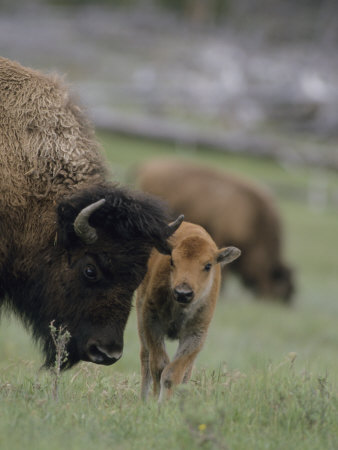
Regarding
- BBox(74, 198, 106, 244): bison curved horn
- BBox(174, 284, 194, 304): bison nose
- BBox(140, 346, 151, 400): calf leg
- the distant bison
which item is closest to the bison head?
BBox(74, 198, 106, 244): bison curved horn

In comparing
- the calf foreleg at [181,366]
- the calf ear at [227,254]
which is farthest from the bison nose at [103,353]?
the calf ear at [227,254]

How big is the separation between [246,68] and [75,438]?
51.6 meters

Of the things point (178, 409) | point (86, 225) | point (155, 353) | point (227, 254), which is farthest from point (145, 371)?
point (178, 409)

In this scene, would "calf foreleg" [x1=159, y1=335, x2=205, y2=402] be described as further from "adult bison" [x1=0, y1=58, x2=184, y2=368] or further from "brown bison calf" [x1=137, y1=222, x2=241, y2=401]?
"adult bison" [x1=0, y1=58, x2=184, y2=368]

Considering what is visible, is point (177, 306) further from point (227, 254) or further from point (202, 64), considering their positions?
point (202, 64)

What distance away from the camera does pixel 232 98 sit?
5028 cm

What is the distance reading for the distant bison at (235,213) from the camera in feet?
54.6

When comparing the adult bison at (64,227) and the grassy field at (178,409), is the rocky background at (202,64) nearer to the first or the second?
the adult bison at (64,227)

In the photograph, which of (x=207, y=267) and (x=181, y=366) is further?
(x=207, y=267)

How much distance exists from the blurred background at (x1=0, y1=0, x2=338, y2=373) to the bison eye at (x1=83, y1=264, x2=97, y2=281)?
13.7 ft

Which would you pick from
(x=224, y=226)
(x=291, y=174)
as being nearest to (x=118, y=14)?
(x=291, y=174)

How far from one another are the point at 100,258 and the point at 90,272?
13 cm

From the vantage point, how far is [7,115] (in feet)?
21.8

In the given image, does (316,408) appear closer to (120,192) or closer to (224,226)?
(120,192)
